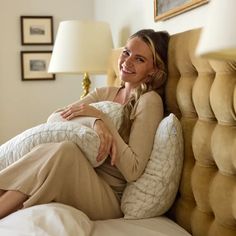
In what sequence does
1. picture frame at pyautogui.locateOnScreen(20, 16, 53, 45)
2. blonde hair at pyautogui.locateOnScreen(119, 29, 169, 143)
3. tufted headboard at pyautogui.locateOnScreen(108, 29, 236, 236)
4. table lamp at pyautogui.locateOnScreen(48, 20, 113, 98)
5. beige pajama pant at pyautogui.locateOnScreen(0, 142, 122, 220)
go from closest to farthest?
tufted headboard at pyautogui.locateOnScreen(108, 29, 236, 236) → beige pajama pant at pyautogui.locateOnScreen(0, 142, 122, 220) → blonde hair at pyautogui.locateOnScreen(119, 29, 169, 143) → table lamp at pyautogui.locateOnScreen(48, 20, 113, 98) → picture frame at pyautogui.locateOnScreen(20, 16, 53, 45)

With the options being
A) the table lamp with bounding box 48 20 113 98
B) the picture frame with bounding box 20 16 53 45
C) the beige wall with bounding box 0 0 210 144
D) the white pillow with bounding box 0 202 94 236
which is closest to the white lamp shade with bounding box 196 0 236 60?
the white pillow with bounding box 0 202 94 236

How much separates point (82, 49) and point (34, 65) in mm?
922

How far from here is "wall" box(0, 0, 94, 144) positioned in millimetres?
3420

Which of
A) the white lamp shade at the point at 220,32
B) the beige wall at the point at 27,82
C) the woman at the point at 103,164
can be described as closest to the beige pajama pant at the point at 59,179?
the woman at the point at 103,164

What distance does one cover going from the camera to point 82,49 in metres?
2.65

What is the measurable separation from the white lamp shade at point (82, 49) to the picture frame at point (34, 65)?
77 cm

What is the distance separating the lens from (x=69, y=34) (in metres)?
2.68

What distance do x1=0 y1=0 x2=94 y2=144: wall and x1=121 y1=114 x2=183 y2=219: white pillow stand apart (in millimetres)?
2086

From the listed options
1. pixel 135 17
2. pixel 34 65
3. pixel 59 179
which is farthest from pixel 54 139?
pixel 34 65

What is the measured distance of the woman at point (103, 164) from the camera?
150cm

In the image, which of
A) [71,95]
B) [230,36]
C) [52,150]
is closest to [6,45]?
[71,95]

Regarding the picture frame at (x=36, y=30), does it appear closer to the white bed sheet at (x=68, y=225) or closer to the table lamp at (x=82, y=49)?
the table lamp at (x=82, y=49)

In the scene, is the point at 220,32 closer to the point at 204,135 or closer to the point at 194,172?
the point at 204,135

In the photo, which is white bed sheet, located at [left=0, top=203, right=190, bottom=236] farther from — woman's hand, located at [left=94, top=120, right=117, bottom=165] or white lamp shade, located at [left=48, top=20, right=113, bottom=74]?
white lamp shade, located at [left=48, top=20, right=113, bottom=74]
